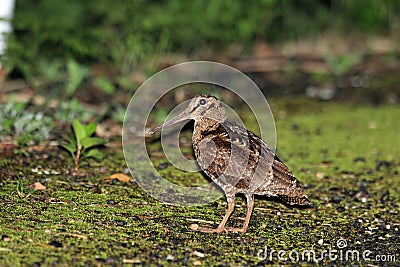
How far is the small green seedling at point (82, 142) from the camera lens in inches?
266

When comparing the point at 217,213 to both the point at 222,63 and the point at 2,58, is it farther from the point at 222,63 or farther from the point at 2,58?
the point at 222,63

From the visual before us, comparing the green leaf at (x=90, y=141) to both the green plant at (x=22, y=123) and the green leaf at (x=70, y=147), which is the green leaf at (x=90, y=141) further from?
the green plant at (x=22, y=123)

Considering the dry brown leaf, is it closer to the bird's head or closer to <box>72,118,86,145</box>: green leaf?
<box>72,118,86,145</box>: green leaf

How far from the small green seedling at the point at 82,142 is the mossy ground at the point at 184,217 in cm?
15

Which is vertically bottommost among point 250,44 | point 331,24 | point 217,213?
point 217,213

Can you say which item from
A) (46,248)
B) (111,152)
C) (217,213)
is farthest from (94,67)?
(46,248)

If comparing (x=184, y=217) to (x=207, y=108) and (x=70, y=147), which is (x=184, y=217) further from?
(x=70, y=147)

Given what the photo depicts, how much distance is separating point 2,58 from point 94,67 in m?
2.40

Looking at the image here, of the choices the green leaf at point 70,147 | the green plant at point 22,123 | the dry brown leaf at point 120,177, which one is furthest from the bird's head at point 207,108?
the green plant at point 22,123

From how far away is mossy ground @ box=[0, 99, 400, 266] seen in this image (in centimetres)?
494

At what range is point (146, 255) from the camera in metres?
4.91

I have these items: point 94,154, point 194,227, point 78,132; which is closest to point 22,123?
point 78,132

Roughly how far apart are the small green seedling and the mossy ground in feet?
0.48

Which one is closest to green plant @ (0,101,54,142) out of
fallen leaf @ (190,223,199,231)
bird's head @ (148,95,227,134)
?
bird's head @ (148,95,227,134)
